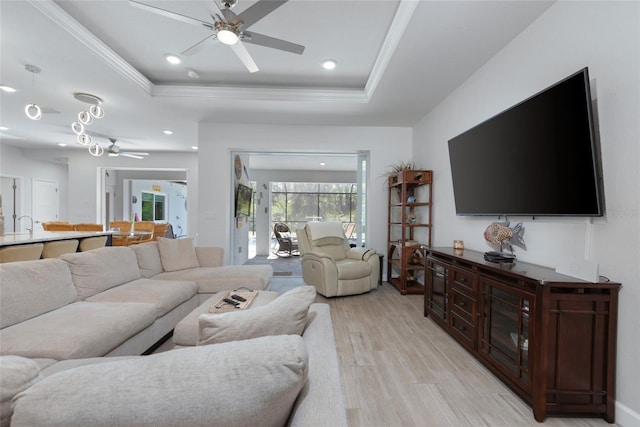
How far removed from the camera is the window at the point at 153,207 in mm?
10086

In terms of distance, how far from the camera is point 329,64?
328 cm

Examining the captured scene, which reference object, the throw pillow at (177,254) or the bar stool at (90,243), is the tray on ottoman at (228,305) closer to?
the throw pillow at (177,254)

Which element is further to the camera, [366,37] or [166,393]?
[366,37]

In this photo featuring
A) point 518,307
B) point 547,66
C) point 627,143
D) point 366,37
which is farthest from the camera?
point 366,37

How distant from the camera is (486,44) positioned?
2582 millimetres

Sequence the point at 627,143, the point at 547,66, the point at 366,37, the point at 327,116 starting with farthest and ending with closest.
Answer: the point at 327,116, the point at 366,37, the point at 547,66, the point at 627,143

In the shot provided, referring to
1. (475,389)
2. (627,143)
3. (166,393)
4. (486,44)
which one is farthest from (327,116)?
(166,393)

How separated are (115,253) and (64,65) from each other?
2100mm

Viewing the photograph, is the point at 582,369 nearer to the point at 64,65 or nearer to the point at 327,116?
the point at 327,116

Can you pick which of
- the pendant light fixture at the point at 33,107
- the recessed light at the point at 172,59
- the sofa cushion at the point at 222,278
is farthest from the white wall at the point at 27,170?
the sofa cushion at the point at 222,278

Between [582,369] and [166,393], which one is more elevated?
[166,393]

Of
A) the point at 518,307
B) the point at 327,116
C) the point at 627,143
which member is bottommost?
the point at 518,307

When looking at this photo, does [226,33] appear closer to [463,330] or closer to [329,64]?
[329,64]

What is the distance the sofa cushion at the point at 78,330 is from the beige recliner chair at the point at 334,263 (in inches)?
86.1
